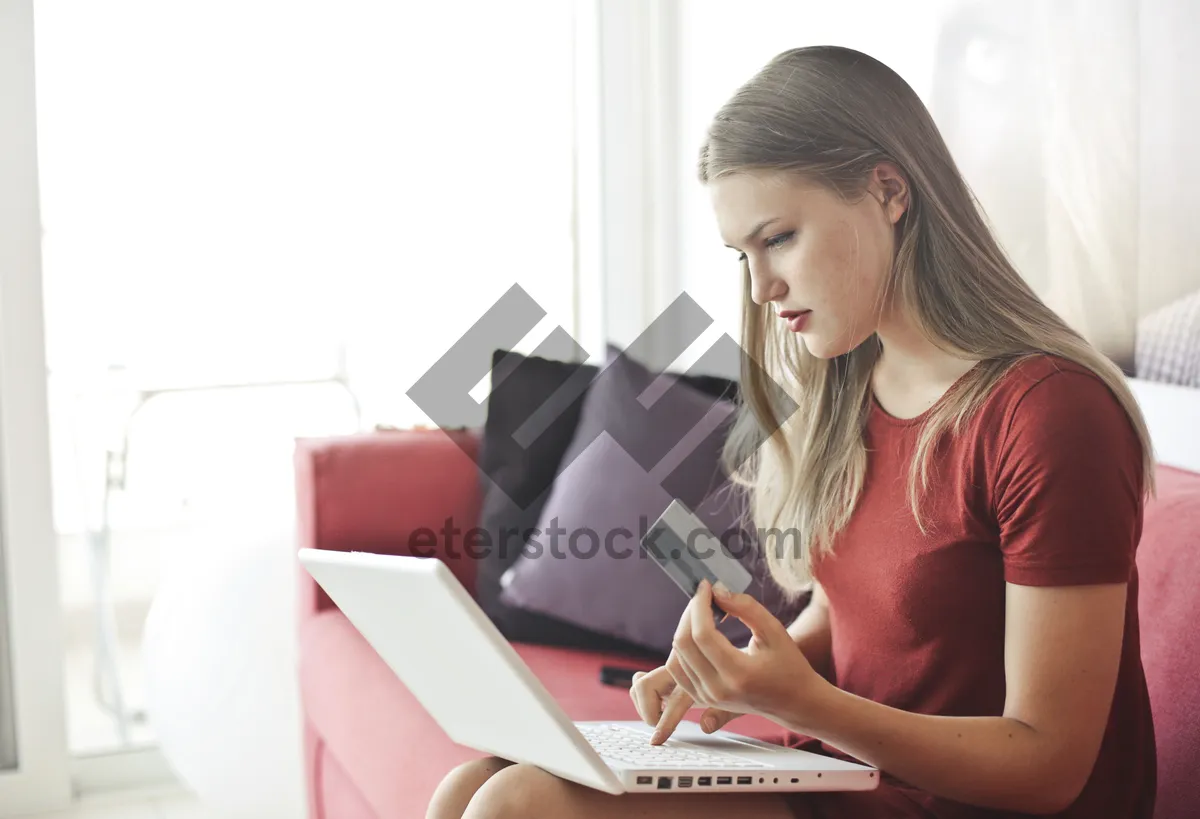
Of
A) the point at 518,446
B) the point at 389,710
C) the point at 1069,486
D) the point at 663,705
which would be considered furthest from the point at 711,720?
the point at 518,446

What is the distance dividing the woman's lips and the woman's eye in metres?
0.07

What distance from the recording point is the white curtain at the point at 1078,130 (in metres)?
1.44

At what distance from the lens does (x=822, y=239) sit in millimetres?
1109

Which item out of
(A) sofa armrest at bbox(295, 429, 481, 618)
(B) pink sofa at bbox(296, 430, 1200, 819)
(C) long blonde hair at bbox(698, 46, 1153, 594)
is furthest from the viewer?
(A) sofa armrest at bbox(295, 429, 481, 618)

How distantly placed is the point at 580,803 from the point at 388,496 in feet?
4.18

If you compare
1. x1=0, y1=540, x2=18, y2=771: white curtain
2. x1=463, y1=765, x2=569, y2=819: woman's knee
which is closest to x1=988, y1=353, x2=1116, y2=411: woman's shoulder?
x1=463, y1=765, x2=569, y2=819: woman's knee

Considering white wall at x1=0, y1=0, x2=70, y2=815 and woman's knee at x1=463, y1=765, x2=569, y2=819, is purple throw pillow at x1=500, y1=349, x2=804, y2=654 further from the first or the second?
white wall at x1=0, y1=0, x2=70, y2=815

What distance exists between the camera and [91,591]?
256cm

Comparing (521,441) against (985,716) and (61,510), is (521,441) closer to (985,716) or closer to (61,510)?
(61,510)

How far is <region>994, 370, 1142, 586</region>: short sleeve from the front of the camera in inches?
37.6

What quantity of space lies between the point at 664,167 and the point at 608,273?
29cm

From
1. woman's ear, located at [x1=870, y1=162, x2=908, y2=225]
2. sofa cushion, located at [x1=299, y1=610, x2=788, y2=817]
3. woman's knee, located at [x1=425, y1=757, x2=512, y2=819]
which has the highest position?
woman's ear, located at [x1=870, y1=162, x2=908, y2=225]

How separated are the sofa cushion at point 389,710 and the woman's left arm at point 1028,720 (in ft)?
1.03

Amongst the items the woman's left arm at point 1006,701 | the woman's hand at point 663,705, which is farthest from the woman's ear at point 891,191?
the woman's hand at point 663,705
